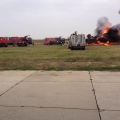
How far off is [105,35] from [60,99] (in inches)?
1916

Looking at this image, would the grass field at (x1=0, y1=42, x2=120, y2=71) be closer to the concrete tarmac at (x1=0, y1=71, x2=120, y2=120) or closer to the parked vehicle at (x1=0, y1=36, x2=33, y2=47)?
the concrete tarmac at (x1=0, y1=71, x2=120, y2=120)

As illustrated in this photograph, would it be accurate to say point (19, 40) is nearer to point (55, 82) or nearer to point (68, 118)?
point (55, 82)

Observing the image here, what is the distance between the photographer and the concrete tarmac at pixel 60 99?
471 centimetres

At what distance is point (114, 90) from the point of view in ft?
22.2

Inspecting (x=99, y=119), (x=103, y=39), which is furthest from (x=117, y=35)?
(x=99, y=119)

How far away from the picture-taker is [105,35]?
174 ft

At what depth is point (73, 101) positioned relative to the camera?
5637mm

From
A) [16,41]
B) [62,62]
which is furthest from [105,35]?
[62,62]

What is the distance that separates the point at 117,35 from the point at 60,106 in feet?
164

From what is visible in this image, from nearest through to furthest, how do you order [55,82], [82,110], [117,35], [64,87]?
1. [82,110]
2. [64,87]
3. [55,82]
4. [117,35]

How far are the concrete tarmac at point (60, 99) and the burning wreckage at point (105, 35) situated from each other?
150 feet

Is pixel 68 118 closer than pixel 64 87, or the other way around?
pixel 68 118

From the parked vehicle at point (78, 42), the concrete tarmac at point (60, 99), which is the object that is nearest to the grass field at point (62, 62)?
the concrete tarmac at point (60, 99)

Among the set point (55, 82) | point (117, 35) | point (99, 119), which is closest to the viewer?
point (99, 119)
